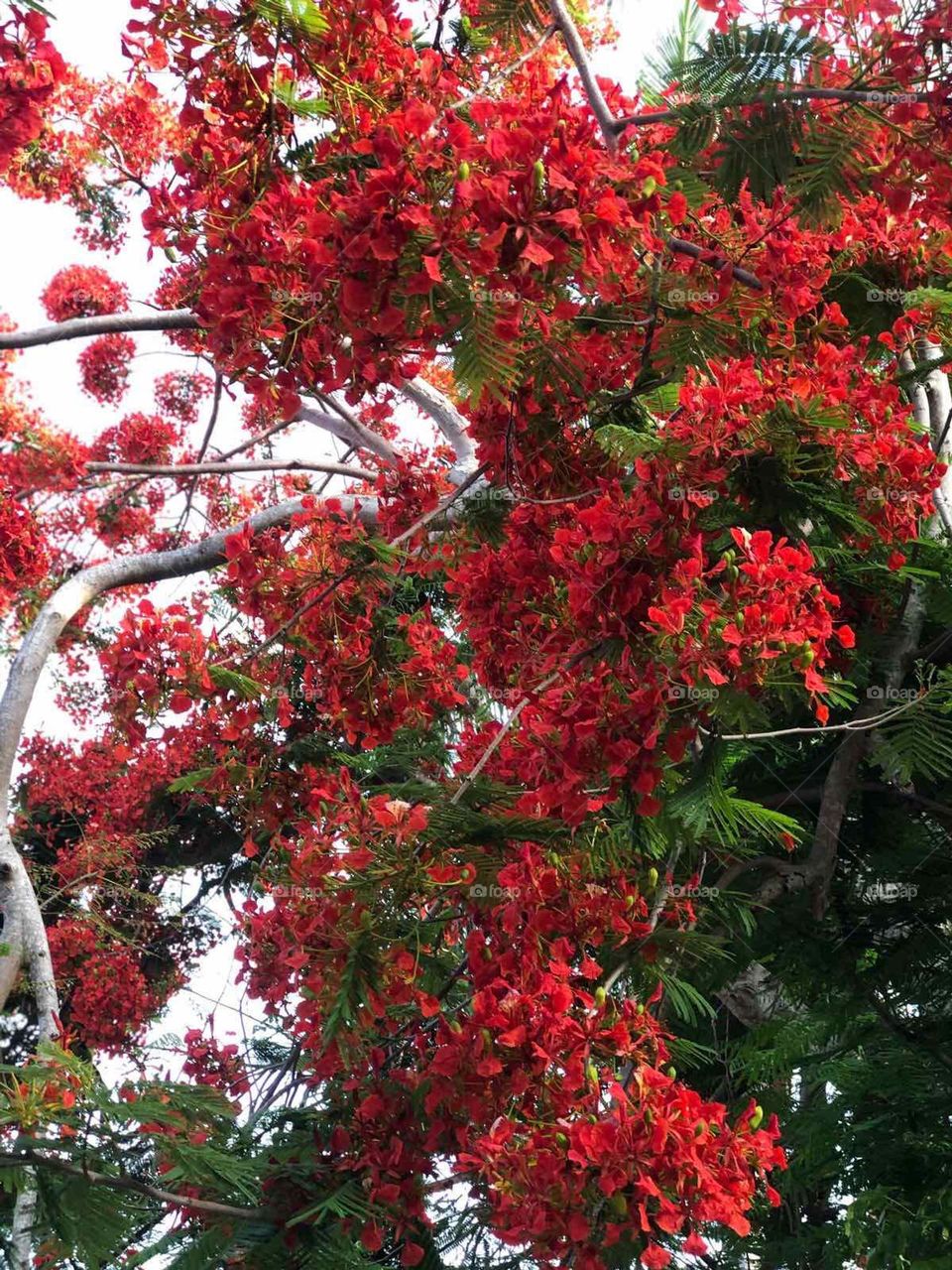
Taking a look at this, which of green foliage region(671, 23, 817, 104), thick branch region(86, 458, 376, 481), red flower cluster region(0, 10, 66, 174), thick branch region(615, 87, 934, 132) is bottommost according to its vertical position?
red flower cluster region(0, 10, 66, 174)

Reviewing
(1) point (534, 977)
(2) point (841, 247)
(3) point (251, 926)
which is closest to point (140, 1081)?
(3) point (251, 926)


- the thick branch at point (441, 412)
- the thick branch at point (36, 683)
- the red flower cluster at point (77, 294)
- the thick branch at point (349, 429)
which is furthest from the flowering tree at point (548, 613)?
the red flower cluster at point (77, 294)

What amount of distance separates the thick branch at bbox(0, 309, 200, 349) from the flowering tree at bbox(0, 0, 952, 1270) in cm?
194

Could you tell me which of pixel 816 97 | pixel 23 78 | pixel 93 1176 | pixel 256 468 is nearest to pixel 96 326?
pixel 256 468

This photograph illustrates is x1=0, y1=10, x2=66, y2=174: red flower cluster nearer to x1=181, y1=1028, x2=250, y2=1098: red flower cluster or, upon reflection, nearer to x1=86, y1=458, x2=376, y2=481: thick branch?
x1=181, y1=1028, x2=250, y2=1098: red flower cluster

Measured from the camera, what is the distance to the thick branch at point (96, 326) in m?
5.67

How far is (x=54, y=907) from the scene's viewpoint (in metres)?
8.38

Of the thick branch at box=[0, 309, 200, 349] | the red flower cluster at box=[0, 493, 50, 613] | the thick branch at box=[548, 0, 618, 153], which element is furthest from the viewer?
the red flower cluster at box=[0, 493, 50, 613]

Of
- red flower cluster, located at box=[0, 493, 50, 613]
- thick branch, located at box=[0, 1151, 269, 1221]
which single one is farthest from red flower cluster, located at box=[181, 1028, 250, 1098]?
red flower cluster, located at box=[0, 493, 50, 613]

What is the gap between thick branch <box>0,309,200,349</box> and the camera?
5.67 meters

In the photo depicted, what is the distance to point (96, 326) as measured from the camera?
236 inches

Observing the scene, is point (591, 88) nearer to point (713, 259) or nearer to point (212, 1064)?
point (713, 259)

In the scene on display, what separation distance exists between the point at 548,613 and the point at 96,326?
11.7ft

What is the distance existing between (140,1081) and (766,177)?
105 inches
